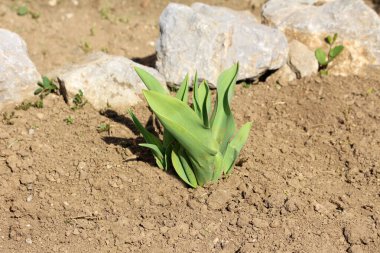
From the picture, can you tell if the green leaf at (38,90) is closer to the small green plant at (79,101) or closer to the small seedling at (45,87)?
the small seedling at (45,87)

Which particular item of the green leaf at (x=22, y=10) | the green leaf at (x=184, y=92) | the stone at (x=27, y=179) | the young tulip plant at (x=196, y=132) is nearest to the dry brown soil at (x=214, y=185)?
the stone at (x=27, y=179)

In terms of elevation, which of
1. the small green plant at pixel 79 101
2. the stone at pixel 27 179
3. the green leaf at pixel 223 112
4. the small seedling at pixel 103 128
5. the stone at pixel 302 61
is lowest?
the stone at pixel 27 179

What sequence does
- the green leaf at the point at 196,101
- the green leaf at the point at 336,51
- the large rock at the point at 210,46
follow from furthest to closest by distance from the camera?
the green leaf at the point at 336,51
the large rock at the point at 210,46
the green leaf at the point at 196,101

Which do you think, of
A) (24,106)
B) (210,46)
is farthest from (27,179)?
(210,46)

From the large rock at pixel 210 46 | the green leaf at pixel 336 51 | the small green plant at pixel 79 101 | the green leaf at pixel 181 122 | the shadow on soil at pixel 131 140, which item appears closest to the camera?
the green leaf at pixel 181 122

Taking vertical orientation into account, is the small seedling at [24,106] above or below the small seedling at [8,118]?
above

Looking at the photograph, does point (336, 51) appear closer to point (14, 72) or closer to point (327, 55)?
point (327, 55)

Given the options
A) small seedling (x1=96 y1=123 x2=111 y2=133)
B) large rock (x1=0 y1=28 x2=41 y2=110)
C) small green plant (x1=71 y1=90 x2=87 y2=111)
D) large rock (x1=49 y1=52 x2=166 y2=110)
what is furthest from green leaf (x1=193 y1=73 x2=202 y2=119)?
large rock (x1=0 y1=28 x2=41 y2=110)
